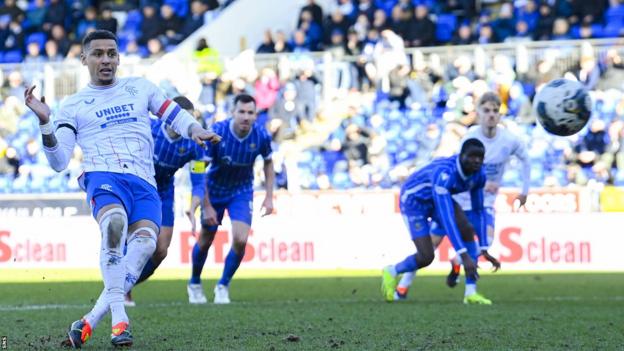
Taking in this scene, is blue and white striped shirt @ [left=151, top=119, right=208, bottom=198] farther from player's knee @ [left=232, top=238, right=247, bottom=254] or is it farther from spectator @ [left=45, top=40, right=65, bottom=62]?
spectator @ [left=45, top=40, right=65, bottom=62]

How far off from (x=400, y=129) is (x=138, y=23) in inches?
362

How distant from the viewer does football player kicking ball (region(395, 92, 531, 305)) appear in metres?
15.1

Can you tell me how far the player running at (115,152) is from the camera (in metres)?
8.65

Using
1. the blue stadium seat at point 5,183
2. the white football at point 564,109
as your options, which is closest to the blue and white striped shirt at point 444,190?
the white football at point 564,109

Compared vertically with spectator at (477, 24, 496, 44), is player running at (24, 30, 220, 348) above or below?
below

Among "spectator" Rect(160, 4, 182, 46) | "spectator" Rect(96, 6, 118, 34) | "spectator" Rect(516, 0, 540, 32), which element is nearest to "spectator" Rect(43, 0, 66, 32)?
"spectator" Rect(96, 6, 118, 34)

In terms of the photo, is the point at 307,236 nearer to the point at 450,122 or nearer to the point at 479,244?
the point at 450,122

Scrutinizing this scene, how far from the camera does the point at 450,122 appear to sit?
25.0 meters

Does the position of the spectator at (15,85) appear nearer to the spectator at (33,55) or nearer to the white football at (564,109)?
the spectator at (33,55)

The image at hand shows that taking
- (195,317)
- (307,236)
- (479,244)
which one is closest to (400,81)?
(307,236)

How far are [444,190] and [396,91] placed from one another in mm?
12821

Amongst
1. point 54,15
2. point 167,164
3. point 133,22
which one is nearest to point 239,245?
point 167,164

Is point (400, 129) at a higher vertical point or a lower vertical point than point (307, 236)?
higher

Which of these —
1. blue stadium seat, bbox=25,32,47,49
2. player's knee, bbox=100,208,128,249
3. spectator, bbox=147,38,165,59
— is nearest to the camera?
player's knee, bbox=100,208,128,249
